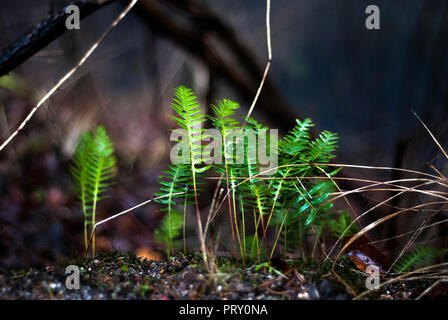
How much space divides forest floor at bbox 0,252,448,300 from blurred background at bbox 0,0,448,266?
0.52 meters

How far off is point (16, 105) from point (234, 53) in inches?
36.0

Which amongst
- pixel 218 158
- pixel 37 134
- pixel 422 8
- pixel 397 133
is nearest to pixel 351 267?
pixel 218 158

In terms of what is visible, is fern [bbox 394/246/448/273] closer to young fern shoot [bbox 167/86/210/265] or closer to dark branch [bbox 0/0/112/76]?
young fern shoot [bbox 167/86/210/265]

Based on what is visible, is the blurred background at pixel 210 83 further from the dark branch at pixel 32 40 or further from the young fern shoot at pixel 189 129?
the young fern shoot at pixel 189 129

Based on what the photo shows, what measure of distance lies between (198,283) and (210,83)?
3.30ft

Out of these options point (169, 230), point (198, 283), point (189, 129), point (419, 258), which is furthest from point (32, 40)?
point (419, 258)

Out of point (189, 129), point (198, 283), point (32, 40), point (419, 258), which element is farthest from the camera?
point (419, 258)

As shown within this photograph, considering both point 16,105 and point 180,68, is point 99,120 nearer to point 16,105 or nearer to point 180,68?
point 16,105

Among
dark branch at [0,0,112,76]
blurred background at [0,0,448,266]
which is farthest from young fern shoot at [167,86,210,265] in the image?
blurred background at [0,0,448,266]

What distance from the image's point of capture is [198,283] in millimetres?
662

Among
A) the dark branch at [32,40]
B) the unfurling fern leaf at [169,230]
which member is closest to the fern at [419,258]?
the unfurling fern leaf at [169,230]

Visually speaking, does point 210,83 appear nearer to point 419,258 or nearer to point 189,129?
point 189,129

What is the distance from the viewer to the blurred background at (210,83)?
4.24 ft

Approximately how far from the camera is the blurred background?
4.24 ft
